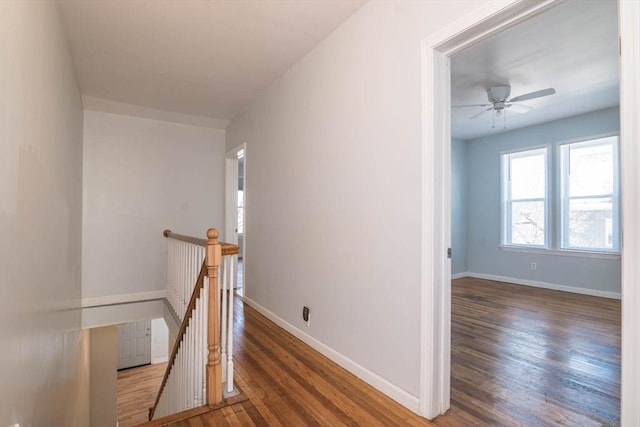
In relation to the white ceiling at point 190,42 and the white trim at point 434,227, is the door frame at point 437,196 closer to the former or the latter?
the white trim at point 434,227

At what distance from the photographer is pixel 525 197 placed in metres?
5.43

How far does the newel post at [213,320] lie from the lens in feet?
6.42

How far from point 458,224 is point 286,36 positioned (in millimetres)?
4925

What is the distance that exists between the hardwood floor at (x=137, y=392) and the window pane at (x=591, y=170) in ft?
24.9

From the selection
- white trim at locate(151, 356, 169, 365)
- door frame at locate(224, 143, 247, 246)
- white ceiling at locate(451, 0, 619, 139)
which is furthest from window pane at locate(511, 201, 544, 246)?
white trim at locate(151, 356, 169, 365)

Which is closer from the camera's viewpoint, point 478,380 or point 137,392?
point 478,380

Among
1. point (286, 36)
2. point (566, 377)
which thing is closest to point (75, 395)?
point (286, 36)

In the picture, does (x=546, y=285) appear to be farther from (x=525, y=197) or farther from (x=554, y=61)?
(x=554, y=61)

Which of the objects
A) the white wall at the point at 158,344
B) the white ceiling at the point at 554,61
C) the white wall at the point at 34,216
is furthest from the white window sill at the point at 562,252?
the white wall at the point at 158,344

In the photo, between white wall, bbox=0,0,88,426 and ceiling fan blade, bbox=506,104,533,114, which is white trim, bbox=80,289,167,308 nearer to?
white wall, bbox=0,0,88,426

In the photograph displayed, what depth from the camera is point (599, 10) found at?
2316 millimetres

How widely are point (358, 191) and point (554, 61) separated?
2.51 m

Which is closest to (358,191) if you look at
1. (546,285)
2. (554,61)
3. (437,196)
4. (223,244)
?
(437,196)

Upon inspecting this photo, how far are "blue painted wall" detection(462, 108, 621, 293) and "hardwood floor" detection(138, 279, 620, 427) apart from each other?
4.13 feet
